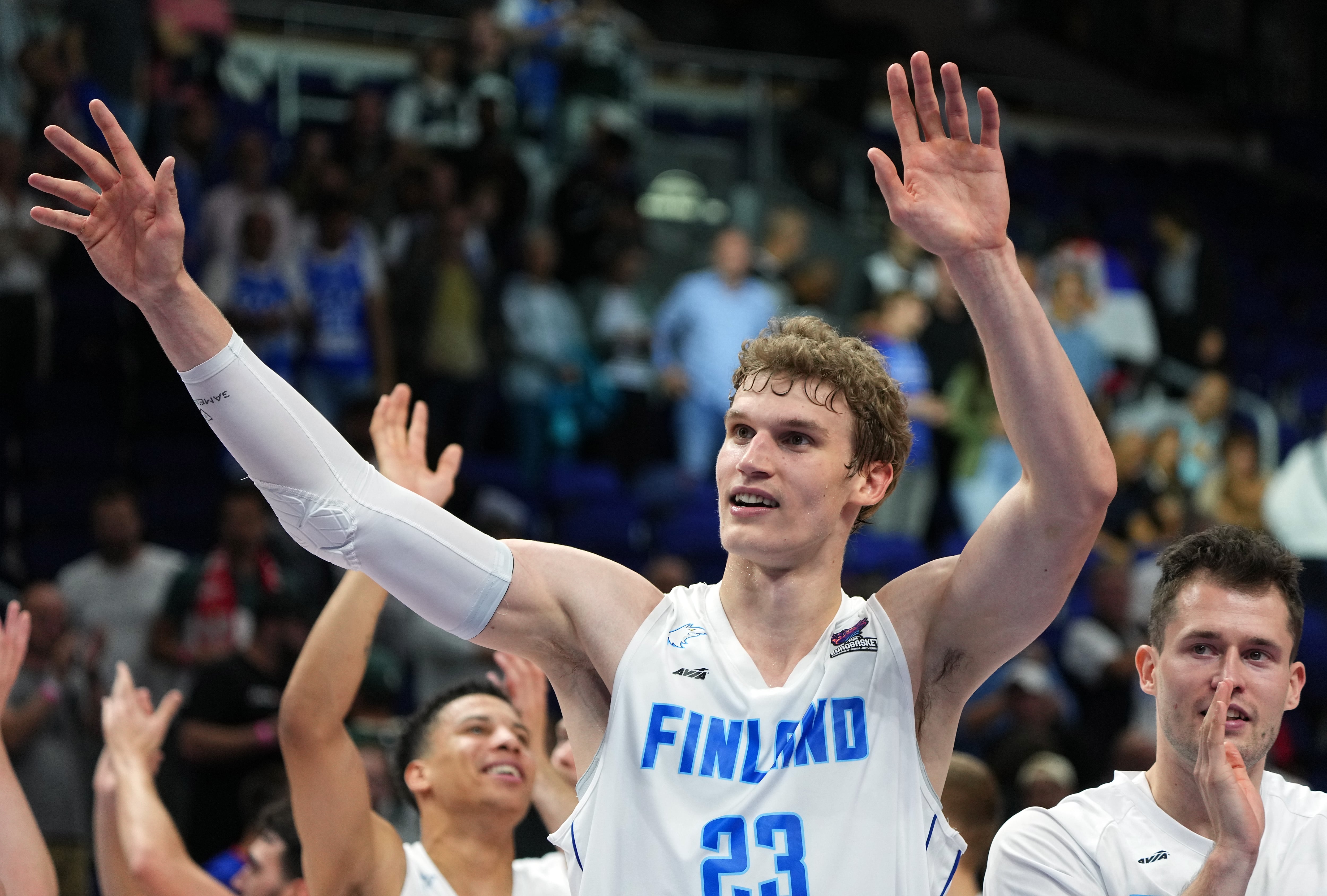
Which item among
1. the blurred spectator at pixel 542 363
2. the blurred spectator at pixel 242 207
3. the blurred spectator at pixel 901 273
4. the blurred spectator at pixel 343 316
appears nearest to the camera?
the blurred spectator at pixel 343 316

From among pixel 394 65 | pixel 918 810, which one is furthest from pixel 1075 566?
pixel 394 65

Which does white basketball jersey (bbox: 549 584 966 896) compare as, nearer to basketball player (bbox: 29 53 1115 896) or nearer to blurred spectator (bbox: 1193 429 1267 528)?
basketball player (bbox: 29 53 1115 896)

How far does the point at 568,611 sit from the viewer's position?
284 centimetres

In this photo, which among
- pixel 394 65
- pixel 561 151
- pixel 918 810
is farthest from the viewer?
pixel 394 65

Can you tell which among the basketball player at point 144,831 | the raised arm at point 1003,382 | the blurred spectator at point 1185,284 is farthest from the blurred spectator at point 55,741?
the blurred spectator at point 1185,284

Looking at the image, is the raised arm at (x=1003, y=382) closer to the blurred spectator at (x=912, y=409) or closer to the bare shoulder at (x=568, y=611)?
the bare shoulder at (x=568, y=611)

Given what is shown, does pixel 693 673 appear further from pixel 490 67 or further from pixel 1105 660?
pixel 490 67

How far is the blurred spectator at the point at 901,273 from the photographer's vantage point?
37.2 feet

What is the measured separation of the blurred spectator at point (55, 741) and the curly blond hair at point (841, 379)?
12.8 feet

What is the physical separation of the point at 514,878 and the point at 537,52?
25.9 ft

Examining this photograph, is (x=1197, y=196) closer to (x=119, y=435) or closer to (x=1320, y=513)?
(x=1320, y=513)

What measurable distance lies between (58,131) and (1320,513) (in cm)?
908

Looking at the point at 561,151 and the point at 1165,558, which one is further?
the point at 561,151

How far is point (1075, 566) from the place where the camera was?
2.64 m
